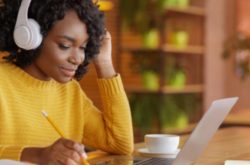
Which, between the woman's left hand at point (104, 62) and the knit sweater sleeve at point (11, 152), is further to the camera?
the woman's left hand at point (104, 62)

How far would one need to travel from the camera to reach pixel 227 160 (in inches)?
63.9

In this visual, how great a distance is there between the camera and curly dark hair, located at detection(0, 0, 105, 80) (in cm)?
160

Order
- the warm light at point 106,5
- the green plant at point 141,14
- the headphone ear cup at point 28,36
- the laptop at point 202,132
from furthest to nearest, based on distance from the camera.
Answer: the warm light at point 106,5 < the green plant at point 141,14 < the headphone ear cup at point 28,36 < the laptop at point 202,132

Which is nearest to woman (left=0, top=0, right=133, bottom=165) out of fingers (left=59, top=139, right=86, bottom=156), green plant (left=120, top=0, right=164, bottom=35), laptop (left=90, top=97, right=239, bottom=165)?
fingers (left=59, top=139, right=86, bottom=156)

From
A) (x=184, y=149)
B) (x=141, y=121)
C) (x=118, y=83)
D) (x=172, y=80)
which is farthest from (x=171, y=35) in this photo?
(x=184, y=149)

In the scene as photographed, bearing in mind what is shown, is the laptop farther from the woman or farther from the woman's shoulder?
the woman's shoulder

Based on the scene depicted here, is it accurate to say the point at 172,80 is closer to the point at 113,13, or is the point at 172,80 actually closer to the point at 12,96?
the point at 113,13

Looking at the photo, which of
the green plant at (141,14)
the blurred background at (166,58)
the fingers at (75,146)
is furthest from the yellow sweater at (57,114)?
the green plant at (141,14)

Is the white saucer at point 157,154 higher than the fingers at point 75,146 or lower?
lower

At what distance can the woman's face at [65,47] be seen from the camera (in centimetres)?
159

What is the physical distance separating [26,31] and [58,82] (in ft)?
0.69

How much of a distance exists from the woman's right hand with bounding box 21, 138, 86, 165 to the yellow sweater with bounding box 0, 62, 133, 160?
0.52ft

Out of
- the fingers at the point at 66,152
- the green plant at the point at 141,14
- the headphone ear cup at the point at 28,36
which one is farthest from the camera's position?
the green plant at the point at 141,14

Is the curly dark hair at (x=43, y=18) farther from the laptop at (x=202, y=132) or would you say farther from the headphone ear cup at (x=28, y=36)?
the laptop at (x=202, y=132)
